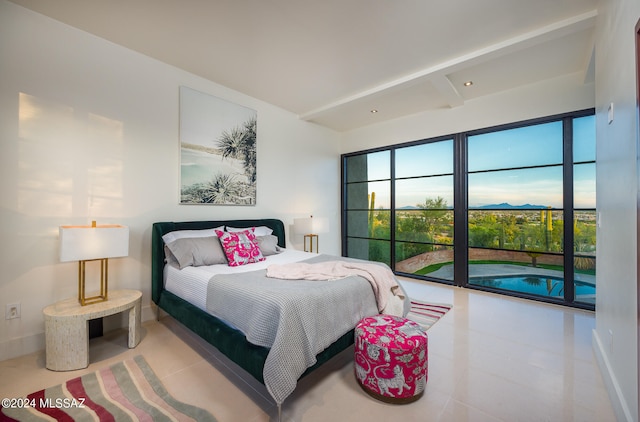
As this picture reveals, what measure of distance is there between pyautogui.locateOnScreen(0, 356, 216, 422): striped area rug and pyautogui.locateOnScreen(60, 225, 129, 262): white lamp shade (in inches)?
33.6

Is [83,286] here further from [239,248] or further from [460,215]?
[460,215]

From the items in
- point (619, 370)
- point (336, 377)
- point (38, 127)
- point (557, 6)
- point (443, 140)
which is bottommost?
point (336, 377)

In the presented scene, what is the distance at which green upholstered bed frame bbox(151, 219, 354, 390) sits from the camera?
63.2 inches

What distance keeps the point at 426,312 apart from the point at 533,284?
1.74 meters

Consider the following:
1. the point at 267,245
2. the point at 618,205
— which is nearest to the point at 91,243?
the point at 267,245

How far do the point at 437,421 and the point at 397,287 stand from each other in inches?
41.3

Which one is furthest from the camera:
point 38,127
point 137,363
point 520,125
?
point 520,125

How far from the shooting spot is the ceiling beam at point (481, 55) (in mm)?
2289

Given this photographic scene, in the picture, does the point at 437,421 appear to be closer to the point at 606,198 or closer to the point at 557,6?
the point at 606,198

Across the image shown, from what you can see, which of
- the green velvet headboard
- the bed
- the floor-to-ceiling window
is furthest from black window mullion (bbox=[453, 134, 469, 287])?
the green velvet headboard

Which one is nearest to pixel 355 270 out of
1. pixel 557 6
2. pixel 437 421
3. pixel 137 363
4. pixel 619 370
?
pixel 437 421

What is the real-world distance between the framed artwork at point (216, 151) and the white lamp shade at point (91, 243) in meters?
1.00

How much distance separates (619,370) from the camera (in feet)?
5.11

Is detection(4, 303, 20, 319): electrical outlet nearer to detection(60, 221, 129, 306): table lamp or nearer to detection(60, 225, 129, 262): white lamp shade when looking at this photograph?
detection(60, 221, 129, 306): table lamp
